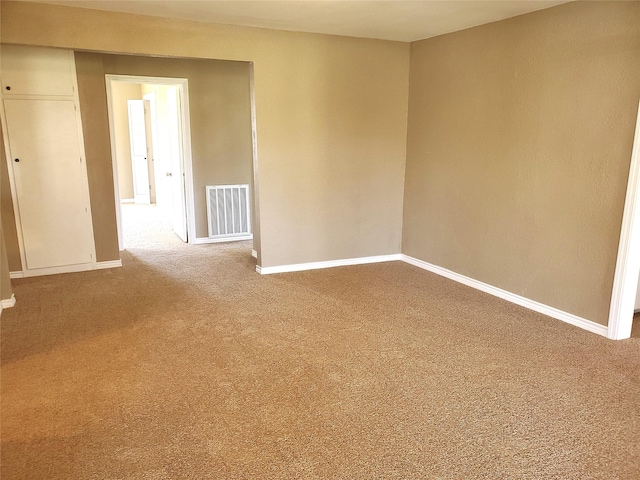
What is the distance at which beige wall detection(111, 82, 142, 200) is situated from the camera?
378 inches

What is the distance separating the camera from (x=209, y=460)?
2.11 metres

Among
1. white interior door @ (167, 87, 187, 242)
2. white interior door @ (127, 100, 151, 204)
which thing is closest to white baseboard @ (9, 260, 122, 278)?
white interior door @ (167, 87, 187, 242)

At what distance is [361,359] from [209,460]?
1267 mm

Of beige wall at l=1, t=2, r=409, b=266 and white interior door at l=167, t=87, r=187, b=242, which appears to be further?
white interior door at l=167, t=87, r=187, b=242

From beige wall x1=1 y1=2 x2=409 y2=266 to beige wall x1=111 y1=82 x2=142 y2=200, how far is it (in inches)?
210

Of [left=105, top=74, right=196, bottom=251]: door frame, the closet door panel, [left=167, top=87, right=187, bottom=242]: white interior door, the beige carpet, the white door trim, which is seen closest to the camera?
the beige carpet

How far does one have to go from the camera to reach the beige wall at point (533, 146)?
326 centimetres

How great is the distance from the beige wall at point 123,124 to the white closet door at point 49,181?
488 cm

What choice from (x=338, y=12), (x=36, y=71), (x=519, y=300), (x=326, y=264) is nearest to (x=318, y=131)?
(x=338, y=12)

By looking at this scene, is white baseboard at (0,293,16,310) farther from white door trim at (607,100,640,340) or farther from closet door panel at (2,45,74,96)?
white door trim at (607,100,640,340)

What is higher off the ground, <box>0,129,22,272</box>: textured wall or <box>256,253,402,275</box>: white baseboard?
<box>0,129,22,272</box>: textured wall

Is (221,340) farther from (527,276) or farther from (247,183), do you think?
(247,183)

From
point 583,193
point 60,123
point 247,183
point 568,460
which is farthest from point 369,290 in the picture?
point 60,123

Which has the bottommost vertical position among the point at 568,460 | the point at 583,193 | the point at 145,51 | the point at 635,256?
the point at 568,460
